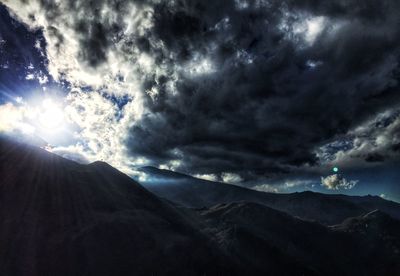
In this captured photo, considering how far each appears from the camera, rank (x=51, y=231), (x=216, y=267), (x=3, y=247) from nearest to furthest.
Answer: (x=3, y=247)
(x=51, y=231)
(x=216, y=267)

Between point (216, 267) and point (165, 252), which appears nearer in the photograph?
point (165, 252)

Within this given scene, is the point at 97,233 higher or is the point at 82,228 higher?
the point at 82,228

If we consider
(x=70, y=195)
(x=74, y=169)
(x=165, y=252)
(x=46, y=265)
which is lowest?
(x=46, y=265)

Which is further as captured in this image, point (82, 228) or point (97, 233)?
point (82, 228)

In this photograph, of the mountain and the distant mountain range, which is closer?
the mountain

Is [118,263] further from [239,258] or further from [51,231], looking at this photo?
[239,258]

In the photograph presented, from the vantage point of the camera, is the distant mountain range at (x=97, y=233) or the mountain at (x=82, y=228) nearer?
the mountain at (x=82, y=228)

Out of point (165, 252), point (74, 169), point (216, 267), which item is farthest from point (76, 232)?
point (216, 267)

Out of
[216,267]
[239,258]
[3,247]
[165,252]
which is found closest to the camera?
[3,247]
